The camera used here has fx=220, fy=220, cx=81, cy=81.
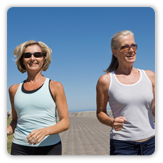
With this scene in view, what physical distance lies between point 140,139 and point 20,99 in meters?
1.53

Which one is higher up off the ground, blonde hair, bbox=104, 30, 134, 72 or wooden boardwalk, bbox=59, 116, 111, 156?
blonde hair, bbox=104, 30, 134, 72

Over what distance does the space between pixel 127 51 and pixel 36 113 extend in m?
1.36

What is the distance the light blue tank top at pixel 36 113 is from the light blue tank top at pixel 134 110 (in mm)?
758

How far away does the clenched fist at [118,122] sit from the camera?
99.5 inches

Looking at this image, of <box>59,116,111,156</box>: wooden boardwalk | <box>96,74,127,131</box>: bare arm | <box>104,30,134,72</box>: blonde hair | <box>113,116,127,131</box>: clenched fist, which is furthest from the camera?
<box>59,116,111,156</box>: wooden boardwalk

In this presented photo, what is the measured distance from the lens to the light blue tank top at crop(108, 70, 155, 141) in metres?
2.62

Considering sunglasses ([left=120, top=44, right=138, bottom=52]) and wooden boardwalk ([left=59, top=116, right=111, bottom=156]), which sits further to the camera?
wooden boardwalk ([left=59, top=116, right=111, bottom=156])

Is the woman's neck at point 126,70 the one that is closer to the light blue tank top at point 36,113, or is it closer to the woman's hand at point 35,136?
the light blue tank top at point 36,113

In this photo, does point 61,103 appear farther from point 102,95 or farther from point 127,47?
point 127,47

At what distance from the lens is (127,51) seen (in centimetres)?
277

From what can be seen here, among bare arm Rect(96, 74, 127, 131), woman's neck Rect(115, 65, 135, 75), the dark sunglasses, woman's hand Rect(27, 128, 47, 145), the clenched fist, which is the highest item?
the dark sunglasses

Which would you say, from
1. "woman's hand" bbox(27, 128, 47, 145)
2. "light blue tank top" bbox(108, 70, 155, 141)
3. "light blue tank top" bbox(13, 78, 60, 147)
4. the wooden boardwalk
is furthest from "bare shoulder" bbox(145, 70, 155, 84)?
the wooden boardwalk

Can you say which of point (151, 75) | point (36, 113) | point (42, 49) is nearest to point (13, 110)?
point (36, 113)

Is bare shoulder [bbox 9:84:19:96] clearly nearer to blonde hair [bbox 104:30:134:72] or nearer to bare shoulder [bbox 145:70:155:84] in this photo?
blonde hair [bbox 104:30:134:72]
